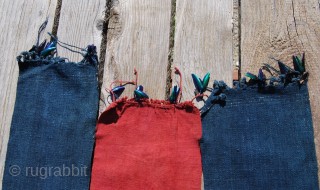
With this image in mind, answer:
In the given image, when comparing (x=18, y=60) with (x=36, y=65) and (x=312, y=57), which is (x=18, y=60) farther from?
(x=312, y=57)

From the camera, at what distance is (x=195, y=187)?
125cm

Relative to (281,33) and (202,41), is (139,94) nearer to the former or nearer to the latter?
(202,41)

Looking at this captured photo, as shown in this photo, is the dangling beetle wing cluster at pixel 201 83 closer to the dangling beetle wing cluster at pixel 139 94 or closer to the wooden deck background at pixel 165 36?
the wooden deck background at pixel 165 36

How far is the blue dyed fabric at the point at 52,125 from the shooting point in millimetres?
1252

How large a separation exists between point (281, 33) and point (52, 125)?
4.25ft

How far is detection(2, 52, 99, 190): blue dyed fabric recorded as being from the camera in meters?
1.25

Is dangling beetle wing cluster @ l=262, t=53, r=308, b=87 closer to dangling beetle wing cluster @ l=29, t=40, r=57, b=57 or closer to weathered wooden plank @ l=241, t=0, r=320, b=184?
weathered wooden plank @ l=241, t=0, r=320, b=184

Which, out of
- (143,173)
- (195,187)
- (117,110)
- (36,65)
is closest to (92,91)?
(117,110)

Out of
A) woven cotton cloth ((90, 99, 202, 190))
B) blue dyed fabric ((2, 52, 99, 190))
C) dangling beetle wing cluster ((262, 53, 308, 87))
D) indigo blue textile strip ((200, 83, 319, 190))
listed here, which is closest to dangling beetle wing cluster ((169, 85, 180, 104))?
woven cotton cloth ((90, 99, 202, 190))

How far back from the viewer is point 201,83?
1364 mm

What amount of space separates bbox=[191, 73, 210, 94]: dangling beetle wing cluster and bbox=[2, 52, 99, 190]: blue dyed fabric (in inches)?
20.2

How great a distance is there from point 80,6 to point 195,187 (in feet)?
3.79

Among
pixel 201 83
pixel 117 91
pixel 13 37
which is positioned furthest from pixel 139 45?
pixel 13 37

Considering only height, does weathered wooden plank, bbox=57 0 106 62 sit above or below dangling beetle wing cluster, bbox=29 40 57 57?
above
